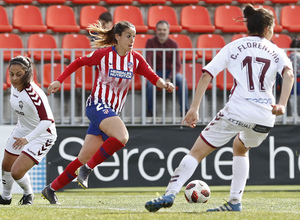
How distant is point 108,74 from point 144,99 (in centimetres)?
327

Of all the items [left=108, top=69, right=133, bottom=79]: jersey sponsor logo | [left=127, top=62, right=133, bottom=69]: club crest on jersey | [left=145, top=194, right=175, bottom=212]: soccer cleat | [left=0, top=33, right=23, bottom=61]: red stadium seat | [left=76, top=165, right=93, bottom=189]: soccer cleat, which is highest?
[left=0, top=33, right=23, bottom=61]: red stadium seat

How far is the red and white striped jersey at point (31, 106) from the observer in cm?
691

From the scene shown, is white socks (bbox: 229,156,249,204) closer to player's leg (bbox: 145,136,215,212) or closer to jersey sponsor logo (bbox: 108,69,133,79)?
player's leg (bbox: 145,136,215,212)

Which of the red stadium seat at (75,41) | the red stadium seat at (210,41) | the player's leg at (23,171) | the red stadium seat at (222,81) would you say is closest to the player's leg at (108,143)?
the player's leg at (23,171)

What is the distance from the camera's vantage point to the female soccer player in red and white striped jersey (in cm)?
704

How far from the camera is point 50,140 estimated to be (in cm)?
732

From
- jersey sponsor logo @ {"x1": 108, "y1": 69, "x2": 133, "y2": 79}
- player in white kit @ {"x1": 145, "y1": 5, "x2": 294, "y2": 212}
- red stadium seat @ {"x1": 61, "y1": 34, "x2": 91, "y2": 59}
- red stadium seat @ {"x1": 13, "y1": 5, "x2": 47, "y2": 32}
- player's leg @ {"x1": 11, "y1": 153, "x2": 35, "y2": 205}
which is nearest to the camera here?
player in white kit @ {"x1": 145, "y1": 5, "x2": 294, "y2": 212}

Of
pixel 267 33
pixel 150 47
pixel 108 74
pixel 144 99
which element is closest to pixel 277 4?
pixel 150 47

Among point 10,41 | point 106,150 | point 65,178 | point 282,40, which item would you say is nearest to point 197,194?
point 106,150

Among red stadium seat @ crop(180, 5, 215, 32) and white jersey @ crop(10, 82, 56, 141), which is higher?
red stadium seat @ crop(180, 5, 215, 32)

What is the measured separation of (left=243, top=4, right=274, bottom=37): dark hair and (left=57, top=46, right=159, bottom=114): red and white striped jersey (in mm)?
2041

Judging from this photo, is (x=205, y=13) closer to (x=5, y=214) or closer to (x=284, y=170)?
(x=284, y=170)

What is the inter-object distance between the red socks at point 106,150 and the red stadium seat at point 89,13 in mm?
6973

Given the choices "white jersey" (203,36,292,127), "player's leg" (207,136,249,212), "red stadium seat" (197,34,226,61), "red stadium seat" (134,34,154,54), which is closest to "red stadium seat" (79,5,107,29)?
"red stadium seat" (134,34,154,54)
